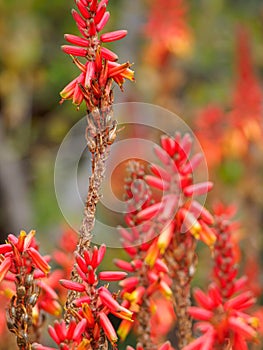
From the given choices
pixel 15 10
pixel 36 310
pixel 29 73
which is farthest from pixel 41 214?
pixel 36 310

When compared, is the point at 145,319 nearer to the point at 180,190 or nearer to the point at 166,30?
the point at 180,190

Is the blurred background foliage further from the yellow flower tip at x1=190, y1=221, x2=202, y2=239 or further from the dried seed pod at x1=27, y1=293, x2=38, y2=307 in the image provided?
the dried seed pod at x1=27, y1=293, x2=38, y2=307

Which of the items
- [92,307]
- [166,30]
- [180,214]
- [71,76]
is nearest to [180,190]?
[180,214]

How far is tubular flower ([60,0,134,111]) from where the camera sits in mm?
1007

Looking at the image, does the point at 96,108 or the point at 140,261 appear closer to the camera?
the point at 96,108

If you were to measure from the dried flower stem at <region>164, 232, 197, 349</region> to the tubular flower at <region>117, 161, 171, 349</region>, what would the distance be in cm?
6

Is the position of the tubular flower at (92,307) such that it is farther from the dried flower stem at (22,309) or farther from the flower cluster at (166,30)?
the flower cluster at (166,30)

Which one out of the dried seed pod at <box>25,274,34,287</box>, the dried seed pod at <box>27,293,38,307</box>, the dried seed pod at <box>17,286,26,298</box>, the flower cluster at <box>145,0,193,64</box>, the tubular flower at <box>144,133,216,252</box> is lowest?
the dried seed pod at <box>27,293,38,307</box>

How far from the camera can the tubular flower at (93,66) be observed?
101 centimetres

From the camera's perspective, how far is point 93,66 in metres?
1.02

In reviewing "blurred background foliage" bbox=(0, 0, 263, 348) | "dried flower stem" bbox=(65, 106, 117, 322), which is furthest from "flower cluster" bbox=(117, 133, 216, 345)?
"blurred background foliage" bbox=(0, 0, 263, 348)

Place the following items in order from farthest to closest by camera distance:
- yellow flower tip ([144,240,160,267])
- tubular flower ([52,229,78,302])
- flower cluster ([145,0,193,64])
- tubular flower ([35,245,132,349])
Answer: flower cluster ([145,0,193,64])
tubular flower ([52,229,78,302])
yellow flower tip ([144,240,160,267])
tubular flower ([35,245,132,349])

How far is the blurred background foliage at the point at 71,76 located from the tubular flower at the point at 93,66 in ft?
9.03

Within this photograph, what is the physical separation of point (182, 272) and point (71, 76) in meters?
3.78
